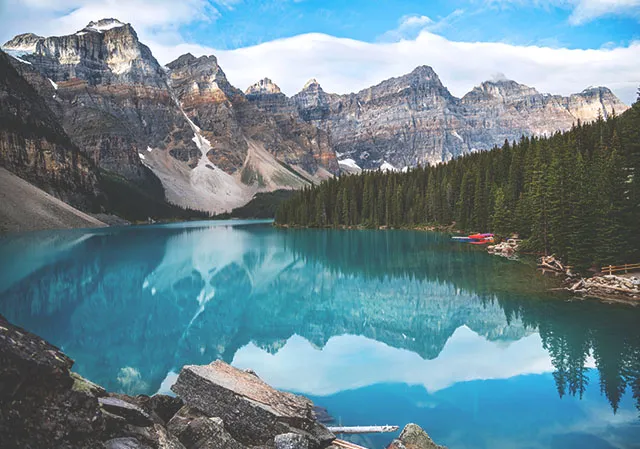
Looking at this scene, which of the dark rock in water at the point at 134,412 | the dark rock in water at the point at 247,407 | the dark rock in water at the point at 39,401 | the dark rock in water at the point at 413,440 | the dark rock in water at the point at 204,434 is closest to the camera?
the dark rock in water at the point at 39,401

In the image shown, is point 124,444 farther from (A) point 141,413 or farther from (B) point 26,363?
(B) point 26,363

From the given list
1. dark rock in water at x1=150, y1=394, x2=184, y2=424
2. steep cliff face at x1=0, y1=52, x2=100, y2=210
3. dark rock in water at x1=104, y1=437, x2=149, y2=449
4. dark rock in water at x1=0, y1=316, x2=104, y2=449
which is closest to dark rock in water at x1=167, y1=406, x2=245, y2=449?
dark rock in water at x1=104, y1=437, x2=149, y2=449

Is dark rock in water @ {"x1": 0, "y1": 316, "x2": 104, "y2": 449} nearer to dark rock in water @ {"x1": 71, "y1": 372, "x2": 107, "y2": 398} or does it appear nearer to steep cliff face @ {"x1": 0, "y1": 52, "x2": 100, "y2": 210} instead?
dark rock in water @ {"x1": 71, "y1": 372, "x2": 107, "y2": 398}

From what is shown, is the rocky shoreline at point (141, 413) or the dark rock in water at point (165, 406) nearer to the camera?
the rocky shoreline at point (141, 413)

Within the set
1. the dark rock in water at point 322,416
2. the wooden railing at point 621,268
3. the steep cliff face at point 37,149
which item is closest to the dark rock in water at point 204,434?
the dark rock in water at point 322,416

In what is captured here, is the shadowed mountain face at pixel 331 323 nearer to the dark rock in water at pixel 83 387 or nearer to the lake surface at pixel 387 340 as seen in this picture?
the lake surface at pixel 387 340

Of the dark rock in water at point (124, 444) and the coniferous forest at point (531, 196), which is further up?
the coniferous forest at point (531, 196)

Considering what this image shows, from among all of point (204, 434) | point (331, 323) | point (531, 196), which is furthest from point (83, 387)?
A: point (531, 196)

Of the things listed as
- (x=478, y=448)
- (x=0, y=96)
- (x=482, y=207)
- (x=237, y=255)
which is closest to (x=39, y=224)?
(x=0, y=96)
